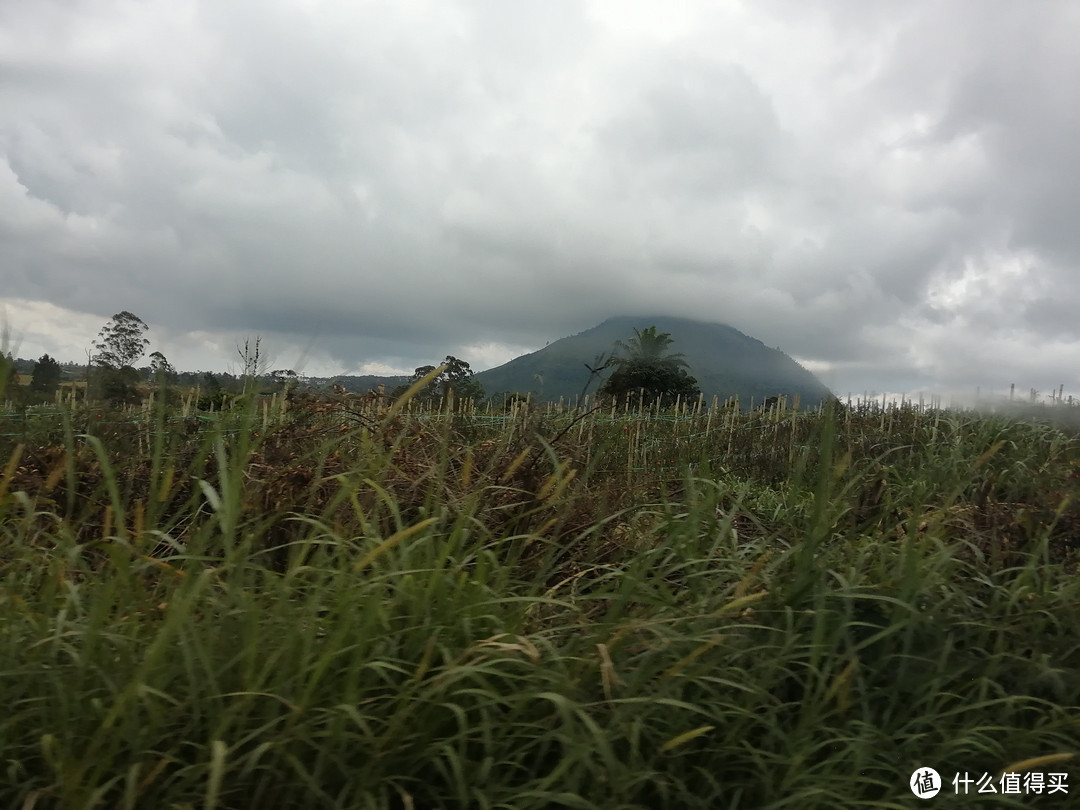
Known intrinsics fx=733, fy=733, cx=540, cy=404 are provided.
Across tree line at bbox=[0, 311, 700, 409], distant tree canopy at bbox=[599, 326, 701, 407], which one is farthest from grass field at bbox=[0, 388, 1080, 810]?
distant tree canopy at bbox=[599, 326, 701, 407]

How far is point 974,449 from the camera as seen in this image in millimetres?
6367

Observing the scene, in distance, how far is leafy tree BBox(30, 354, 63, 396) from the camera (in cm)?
297

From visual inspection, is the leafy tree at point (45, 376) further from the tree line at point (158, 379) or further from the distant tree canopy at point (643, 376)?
the distant tree canopy at point (643, 376)

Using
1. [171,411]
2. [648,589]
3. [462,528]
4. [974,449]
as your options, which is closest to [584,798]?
[648,589]

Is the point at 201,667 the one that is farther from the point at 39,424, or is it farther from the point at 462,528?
the point at 39,424

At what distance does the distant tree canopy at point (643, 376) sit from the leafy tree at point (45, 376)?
261 cm

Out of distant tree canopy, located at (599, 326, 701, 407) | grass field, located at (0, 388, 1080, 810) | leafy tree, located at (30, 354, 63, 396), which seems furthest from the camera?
distant tree canopy, located at (599, 326, 701, 407)

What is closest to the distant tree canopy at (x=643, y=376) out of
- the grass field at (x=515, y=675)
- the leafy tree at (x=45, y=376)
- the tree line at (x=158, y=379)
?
the tree line at (x=158, y=379)

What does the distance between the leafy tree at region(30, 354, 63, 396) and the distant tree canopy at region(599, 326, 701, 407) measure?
261cm

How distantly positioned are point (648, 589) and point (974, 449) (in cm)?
526

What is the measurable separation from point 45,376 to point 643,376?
7.76m

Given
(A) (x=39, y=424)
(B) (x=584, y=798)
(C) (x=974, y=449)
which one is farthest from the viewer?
(C) (x=974, y=449)

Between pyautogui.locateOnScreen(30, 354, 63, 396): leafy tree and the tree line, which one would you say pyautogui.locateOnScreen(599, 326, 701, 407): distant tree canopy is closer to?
the tree line

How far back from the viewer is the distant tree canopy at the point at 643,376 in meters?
4.69
